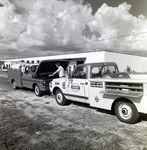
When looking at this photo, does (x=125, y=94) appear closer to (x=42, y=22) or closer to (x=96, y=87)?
(x=96, y=87)

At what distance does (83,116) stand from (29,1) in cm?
372

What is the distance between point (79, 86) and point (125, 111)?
1.82 m

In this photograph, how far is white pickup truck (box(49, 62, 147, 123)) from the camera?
372 cm

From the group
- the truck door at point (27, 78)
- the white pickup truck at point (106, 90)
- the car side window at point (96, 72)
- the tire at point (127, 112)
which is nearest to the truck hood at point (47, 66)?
the truck door at point (27, 78)

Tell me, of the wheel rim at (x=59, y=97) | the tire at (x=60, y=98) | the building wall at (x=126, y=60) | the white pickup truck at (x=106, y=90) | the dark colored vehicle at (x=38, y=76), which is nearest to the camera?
the white pickup truck at (x=106, y=90)

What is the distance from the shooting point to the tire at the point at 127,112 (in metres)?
3.87

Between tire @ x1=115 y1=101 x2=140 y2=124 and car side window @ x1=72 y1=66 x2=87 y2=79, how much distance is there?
1694mm

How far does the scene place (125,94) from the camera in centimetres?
386

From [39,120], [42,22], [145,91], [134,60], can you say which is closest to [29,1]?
[42,22]

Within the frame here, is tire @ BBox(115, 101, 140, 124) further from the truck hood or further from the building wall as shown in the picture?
the building wall

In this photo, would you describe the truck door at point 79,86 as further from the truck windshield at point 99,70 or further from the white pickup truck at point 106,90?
the truck windshield at point 99,70

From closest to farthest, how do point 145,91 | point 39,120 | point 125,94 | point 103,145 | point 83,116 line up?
1. point 103,145
2. point 145,91
3. point 125,94
4. point 39,120
5. point 83,116

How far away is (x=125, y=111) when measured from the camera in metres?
4.05

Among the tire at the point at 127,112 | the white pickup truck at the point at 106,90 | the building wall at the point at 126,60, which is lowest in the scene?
the tire at the point at 127,112
